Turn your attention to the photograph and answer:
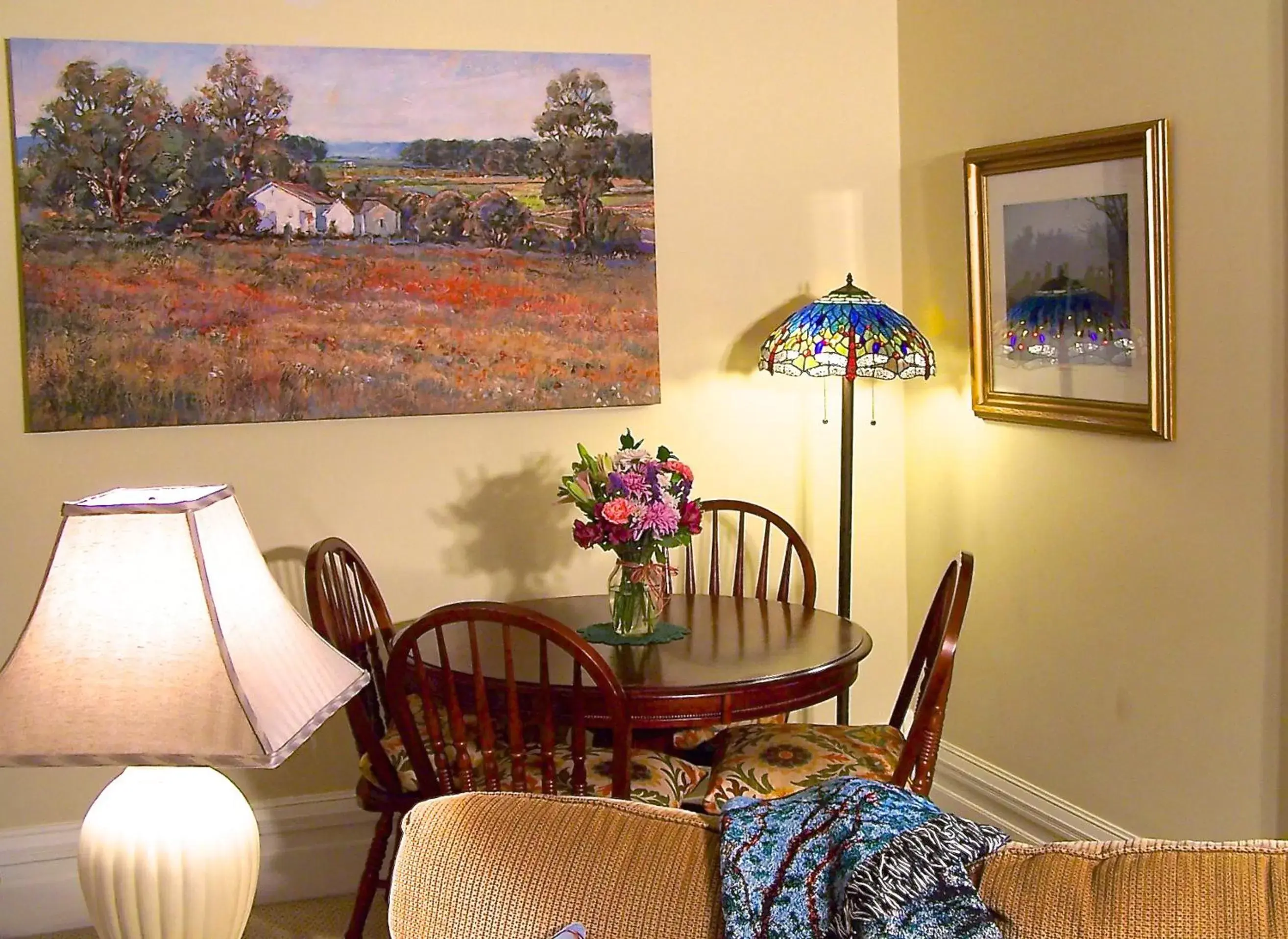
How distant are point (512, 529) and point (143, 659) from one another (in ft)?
7.18

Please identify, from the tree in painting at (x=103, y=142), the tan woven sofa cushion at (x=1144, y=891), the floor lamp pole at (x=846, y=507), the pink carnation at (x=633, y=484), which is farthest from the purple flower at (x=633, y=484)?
the tan woven sofa cushion at (x=1144, y=891)

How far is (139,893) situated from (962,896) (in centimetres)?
98

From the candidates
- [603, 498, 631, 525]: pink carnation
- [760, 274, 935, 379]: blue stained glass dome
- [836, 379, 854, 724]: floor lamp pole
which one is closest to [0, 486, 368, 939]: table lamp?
[603, 498, 631, 525]: pink carnation

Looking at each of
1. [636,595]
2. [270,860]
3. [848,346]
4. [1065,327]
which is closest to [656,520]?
[636,595]

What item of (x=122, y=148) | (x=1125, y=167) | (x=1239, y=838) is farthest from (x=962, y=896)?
(x=122, y=148)

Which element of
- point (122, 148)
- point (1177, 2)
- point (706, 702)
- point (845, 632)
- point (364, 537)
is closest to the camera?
point (706, 702)

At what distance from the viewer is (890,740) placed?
123 inches

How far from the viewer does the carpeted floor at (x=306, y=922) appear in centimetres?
349

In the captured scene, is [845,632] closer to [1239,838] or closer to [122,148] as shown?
[1239,838]

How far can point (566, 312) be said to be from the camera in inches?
151

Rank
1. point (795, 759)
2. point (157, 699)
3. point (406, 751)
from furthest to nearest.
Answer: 1. point (795, 759)
2. point (406, 751)
3. point (157, 699)

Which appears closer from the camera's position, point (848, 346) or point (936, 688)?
point (936, 688)

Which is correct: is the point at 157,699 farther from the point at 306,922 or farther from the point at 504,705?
the point at 306,922

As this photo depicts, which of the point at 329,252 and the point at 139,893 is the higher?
the point at 329,252
